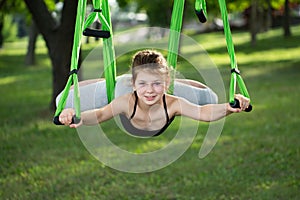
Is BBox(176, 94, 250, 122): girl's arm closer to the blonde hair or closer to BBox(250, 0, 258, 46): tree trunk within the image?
the blonde hair

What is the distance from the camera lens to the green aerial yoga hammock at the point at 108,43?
11.0 ft

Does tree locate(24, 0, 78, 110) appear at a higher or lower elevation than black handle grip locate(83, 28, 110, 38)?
lower

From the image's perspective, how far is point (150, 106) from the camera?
381 cm

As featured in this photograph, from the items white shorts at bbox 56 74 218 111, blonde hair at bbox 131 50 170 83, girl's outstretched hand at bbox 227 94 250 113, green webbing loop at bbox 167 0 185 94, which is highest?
green webbing loop at bbox 167 0 185 94

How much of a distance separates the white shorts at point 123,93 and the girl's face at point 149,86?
0.70ft

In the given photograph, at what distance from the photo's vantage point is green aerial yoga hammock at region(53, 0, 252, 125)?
337cm

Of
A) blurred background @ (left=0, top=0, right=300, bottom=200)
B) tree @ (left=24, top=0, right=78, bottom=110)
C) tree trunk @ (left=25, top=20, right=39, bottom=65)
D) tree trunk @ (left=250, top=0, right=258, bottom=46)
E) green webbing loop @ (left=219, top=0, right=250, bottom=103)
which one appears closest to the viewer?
green webbing loop @ (left=219, top=0, right=250, bottom=103)

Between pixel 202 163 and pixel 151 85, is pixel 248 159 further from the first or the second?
pixel 151 85

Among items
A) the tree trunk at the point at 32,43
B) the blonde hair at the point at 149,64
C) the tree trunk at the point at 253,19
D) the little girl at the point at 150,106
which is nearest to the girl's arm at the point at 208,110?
the little girl at the point at 150,106

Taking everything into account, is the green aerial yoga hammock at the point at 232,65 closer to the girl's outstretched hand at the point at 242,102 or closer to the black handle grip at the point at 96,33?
the girl's outstretched hand at the point at 242,102

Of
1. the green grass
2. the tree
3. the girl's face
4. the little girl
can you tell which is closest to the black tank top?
the little girl

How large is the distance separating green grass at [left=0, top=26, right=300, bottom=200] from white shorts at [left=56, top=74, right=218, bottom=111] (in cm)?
86

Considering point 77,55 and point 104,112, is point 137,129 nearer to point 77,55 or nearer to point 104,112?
Answer: point 104,112

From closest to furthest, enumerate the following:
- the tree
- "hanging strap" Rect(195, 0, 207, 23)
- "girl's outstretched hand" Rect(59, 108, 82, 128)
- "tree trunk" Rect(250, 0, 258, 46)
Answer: "girl's outstretched hand" Rect(59, 108, 82, 128) → "hanging strap" Rect(195, 0, 207, 23) → the tree → "tree trunk" Rect(250, 0, 258, 46)
